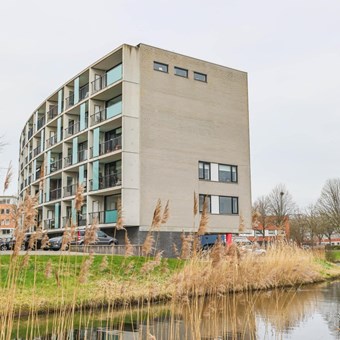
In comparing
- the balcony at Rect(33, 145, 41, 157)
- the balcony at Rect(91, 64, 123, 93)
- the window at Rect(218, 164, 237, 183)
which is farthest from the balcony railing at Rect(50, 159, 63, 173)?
the window at Rect(218, 164, 237, 183)

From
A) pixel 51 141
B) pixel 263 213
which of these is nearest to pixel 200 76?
pixel 51 141

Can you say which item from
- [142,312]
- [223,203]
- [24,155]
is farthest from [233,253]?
[24,155]

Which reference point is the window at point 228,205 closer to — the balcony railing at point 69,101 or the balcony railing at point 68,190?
the balcony railing at point 68,190

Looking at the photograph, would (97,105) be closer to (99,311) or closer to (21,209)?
(99,311)

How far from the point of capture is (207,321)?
9.18m

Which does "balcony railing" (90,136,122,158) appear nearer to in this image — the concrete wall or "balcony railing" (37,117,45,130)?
the concrete wall

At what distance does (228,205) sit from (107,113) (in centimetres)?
1099

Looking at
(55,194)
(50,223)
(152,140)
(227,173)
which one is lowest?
(50,223)

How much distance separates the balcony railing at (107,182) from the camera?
29734 millimetres

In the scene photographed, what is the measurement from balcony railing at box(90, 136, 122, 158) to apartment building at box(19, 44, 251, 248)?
74 mm

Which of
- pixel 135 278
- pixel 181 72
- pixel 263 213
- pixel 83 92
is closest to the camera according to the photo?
pixel 135 278

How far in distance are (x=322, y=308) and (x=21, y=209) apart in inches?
422

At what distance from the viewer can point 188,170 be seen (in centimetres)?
3188

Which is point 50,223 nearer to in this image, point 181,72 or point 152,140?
point 152,140
